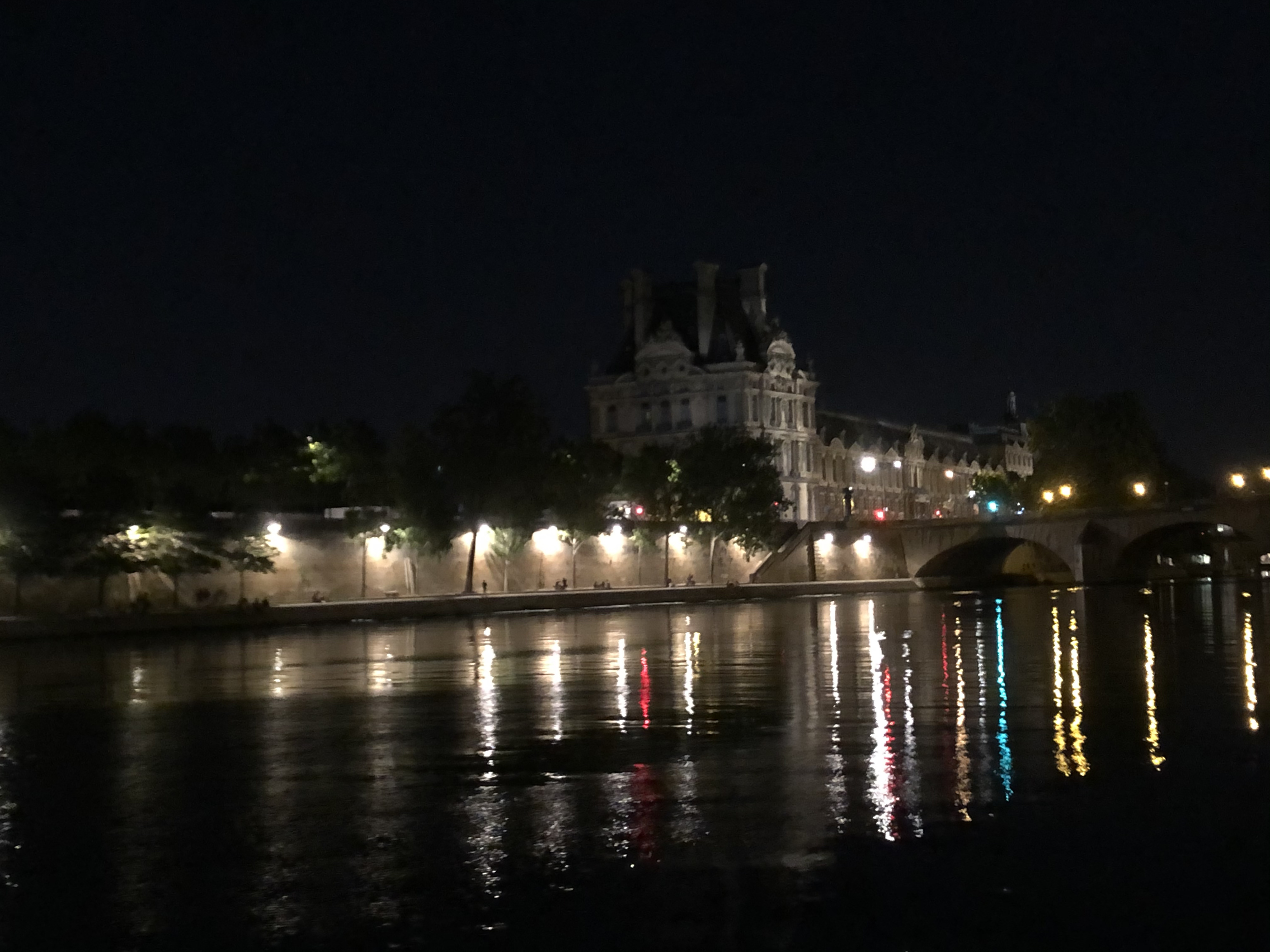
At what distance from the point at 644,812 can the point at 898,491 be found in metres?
144

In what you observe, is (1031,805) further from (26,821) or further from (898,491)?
(898,491)

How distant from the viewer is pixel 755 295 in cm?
14025

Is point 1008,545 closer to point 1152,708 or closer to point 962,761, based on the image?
point 1152,708

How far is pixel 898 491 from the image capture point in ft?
Answer: 510

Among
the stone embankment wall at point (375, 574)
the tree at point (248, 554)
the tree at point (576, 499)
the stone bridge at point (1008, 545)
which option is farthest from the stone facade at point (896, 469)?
the tree at point (248, 554)

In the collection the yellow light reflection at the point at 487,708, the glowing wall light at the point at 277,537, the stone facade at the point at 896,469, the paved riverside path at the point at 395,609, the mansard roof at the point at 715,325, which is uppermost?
the mansard roof at the point at 715,325

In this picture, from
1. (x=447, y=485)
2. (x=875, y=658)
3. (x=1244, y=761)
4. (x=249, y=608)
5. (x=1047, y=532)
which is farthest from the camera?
(x=1047, y=532)

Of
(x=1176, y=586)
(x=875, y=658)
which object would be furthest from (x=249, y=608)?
(x=1176, y=586)

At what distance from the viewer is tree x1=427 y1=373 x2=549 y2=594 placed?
261ft

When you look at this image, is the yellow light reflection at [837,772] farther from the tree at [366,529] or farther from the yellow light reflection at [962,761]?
the tree at [366,529]

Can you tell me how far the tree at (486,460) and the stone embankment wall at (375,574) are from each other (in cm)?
383

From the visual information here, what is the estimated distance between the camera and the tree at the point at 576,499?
85.8m

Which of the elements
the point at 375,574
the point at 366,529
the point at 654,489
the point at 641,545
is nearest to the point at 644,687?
the point at 366,529

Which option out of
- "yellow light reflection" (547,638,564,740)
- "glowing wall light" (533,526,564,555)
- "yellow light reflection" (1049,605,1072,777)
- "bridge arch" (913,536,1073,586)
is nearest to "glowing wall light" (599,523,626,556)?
"glowing wall light" (533,526,564,555)
